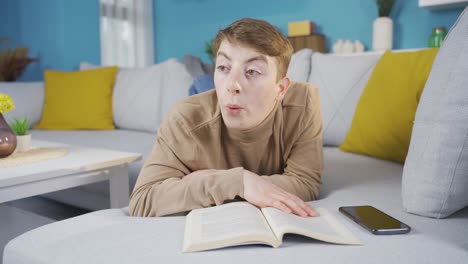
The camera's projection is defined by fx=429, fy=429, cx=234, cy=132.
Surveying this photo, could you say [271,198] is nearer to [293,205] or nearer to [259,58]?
[293,205]

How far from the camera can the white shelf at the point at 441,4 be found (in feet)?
9.48

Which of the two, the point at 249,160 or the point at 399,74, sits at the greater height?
the point at 399,74

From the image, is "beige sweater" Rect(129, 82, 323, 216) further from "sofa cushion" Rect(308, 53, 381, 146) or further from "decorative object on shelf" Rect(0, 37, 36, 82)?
→ "decorative object on shelf" Rect(0, 37, 36, 82)

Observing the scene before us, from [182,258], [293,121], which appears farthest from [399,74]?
[182,258]

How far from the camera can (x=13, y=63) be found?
3531 mm

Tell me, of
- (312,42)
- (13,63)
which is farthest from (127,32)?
(312,42)

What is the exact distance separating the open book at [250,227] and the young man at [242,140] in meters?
0.06

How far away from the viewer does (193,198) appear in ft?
3.14

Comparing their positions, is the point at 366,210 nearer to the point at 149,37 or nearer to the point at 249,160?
the point at 249,160

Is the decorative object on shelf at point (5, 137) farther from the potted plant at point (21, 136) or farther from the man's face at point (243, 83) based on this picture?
the man's face at point (243, 83)

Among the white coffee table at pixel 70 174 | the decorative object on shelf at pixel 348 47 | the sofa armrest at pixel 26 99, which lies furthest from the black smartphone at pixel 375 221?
the decorative object on shelf at pixel 348 47

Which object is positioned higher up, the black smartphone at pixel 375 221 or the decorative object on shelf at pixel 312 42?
the decorative object on shelf at pixel 312 42

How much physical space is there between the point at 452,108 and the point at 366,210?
0.27m

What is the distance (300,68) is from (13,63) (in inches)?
102
